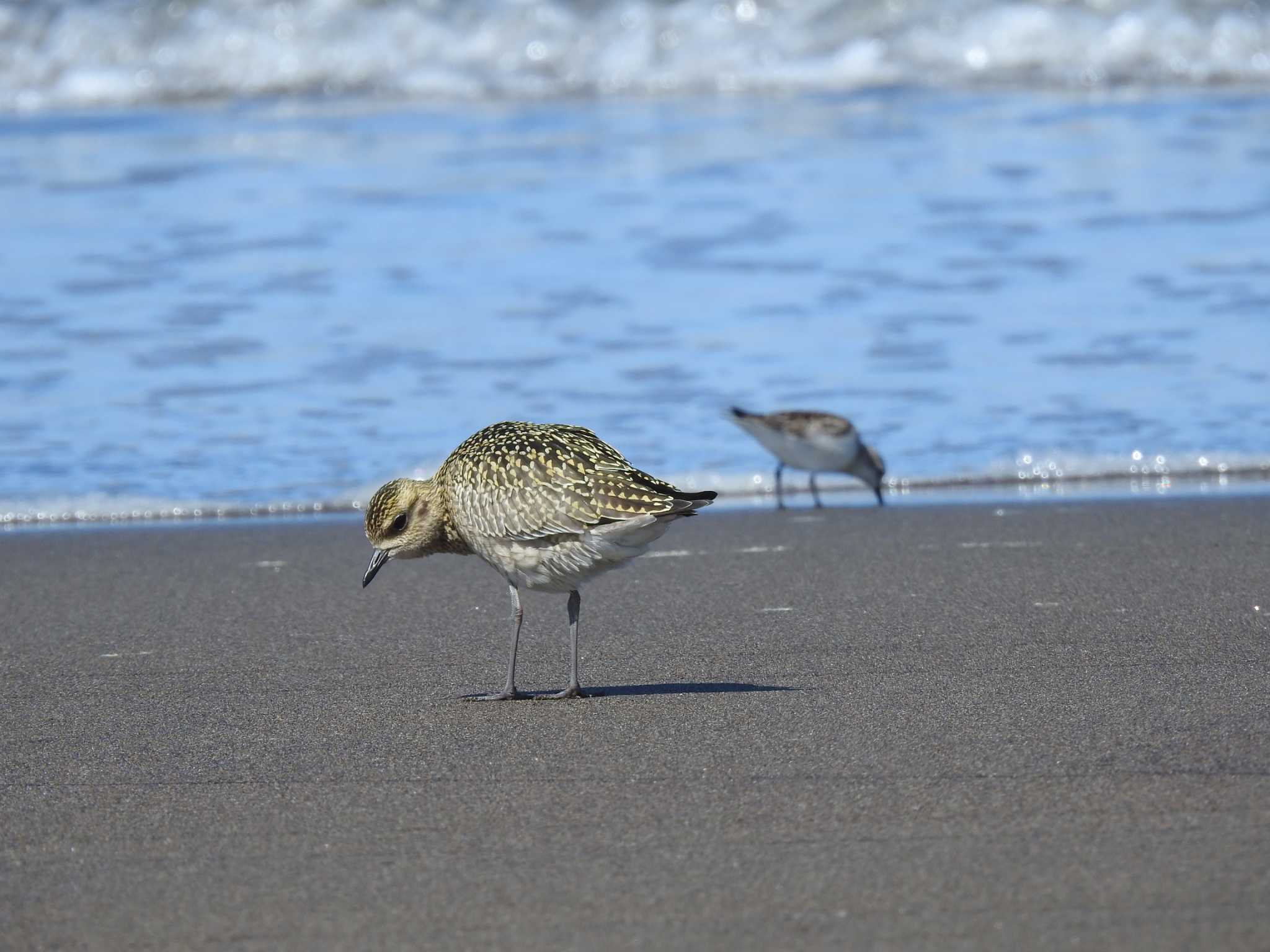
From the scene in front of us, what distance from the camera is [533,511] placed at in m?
4.96

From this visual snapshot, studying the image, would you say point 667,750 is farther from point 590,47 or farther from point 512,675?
point 590,47

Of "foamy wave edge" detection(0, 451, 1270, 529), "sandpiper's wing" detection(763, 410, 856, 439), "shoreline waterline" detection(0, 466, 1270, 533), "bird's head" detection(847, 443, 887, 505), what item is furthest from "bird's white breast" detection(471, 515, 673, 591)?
"bird's head" detection(847, 443, 887, 505)

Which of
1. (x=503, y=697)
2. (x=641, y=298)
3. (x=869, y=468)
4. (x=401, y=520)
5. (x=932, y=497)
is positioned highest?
(x=641, y=298)

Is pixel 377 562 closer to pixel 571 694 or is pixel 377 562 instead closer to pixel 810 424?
pixel 571 694

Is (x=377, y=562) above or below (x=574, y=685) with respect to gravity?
above

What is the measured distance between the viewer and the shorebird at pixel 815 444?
8.46m

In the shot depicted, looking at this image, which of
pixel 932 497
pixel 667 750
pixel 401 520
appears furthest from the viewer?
pixel 932 497

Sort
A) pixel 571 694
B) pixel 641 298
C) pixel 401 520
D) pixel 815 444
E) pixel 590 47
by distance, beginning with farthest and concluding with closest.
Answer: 1. pixel 590 47
2. pixel 641 298
3. pixel 815 444
4. pixel 401 520
5. pixel 571 694

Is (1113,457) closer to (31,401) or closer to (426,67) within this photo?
(31,401)

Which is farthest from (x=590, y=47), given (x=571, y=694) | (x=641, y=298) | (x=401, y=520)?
(x=571, y=694)

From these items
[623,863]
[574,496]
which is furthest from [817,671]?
[623,863]

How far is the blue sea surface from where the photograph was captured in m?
8.99

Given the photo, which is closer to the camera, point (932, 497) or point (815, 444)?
point (932, 497)

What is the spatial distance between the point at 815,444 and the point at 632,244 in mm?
4649
